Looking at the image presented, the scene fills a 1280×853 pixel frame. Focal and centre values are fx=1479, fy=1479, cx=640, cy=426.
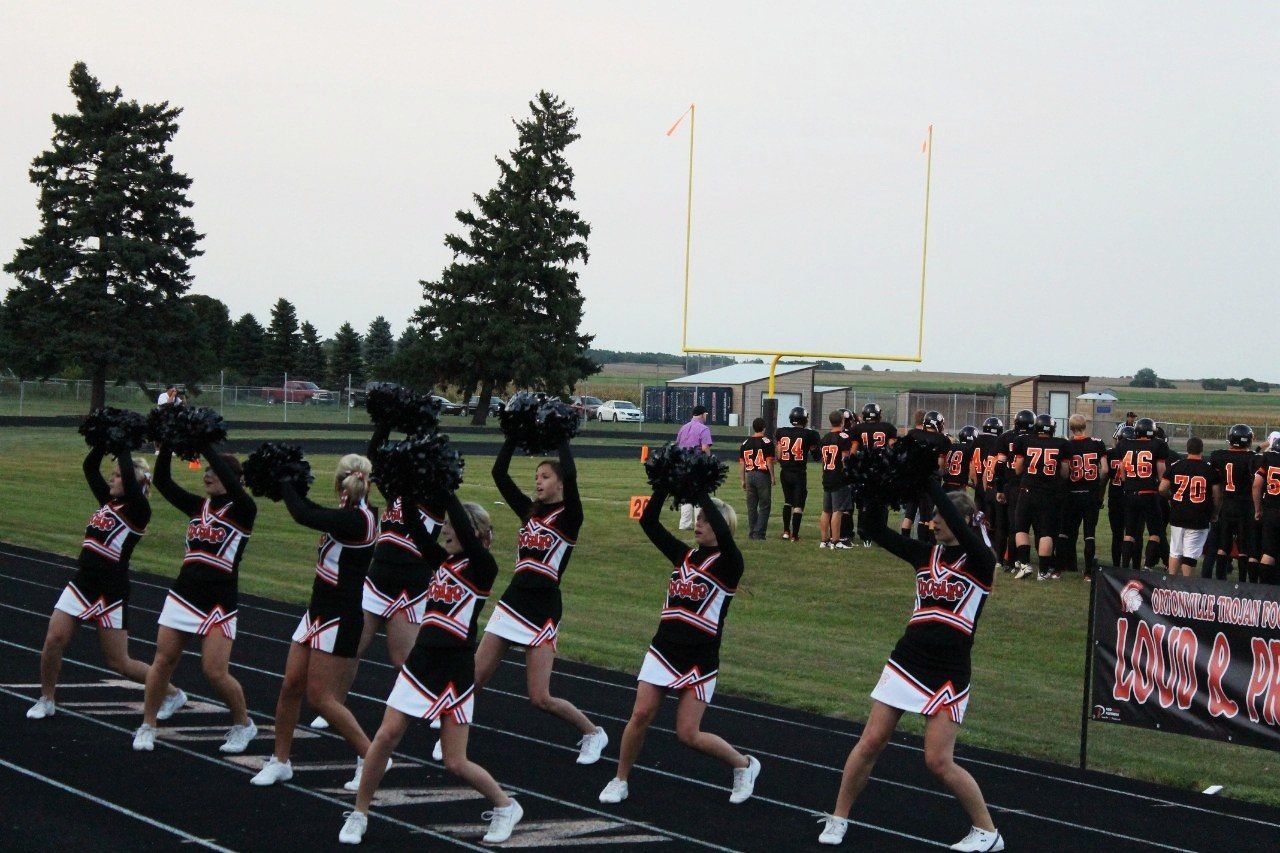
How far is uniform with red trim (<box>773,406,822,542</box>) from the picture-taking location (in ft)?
59.1

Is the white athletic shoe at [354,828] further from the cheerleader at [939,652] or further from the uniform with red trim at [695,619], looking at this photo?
the cheerleader at [939,652]

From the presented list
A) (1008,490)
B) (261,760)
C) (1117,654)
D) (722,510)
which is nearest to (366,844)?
(261,760)

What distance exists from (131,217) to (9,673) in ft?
144

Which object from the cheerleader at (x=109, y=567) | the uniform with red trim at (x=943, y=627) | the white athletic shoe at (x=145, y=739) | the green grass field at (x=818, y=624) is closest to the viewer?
the uniform with red trim at (x=943, y=627)

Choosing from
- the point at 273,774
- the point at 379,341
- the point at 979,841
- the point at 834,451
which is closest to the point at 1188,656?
the point at 979,841

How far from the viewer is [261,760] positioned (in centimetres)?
766

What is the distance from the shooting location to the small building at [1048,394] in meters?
44.1

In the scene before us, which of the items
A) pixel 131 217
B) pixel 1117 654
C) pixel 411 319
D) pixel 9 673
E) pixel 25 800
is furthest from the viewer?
pixel 411 319

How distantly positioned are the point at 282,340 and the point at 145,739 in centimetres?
7660

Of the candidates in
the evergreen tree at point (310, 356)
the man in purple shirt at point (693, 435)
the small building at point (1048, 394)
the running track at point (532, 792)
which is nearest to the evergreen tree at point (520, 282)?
the small building at point (1048, 394)

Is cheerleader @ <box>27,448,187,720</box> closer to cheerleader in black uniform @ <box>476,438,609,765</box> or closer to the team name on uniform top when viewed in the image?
cheerleader in black uniform @ <box>476,438,609,765</box>

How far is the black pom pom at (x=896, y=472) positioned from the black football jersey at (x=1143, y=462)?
31.8ft

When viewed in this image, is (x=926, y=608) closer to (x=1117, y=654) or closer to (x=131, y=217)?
(x=1117, y=654)

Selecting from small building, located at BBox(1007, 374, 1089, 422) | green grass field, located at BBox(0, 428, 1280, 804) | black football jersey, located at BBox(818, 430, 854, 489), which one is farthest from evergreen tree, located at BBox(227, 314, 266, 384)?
black football jersey, located at BBox(818, 430, 854, 489)
